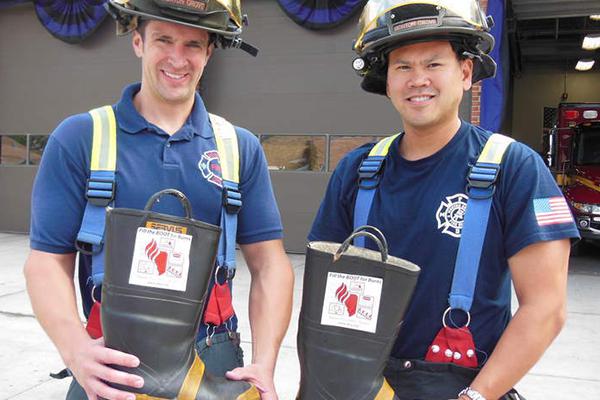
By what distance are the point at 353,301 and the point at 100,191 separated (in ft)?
2.52

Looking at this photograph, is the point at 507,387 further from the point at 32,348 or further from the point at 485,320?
the point at 32,348

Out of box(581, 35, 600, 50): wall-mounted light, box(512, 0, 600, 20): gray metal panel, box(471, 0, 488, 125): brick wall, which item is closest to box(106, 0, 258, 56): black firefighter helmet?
box(471, 0, 488, 125): brick wall

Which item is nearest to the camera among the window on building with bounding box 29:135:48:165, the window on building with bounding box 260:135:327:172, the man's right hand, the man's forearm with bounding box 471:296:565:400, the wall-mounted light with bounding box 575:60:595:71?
the man's right hand

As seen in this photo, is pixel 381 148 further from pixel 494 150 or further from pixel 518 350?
pixel 518 350

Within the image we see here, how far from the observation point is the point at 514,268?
5.69ft

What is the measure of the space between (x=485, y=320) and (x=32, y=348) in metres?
4.36

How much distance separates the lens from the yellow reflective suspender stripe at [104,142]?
1.82 m

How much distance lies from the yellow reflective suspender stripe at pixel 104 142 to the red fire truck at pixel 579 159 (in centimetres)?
931

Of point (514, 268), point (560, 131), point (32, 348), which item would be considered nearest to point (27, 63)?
point (32, 348)

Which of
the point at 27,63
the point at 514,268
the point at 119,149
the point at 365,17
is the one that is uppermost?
the point at 27,63

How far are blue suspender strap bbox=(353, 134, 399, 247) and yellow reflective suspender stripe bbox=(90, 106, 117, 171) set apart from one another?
74 centimetres

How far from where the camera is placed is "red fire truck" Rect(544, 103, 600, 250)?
9875 millimetres

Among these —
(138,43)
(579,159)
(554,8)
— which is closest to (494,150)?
(138,43)

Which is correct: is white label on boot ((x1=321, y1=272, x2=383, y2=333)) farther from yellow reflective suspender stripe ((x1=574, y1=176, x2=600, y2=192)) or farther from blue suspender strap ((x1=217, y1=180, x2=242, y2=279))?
yellow reflective suspender stripe ((x1=574, y1=176, x2=600, y2=192))
